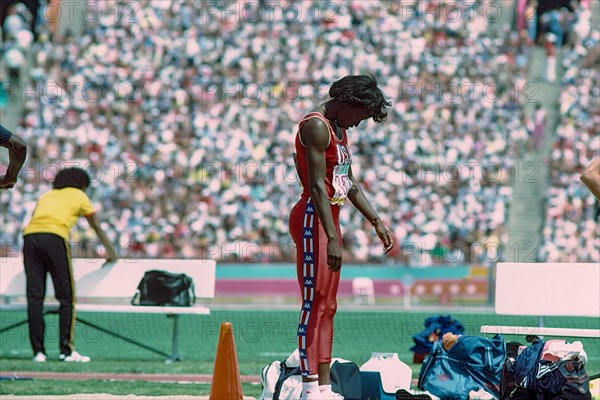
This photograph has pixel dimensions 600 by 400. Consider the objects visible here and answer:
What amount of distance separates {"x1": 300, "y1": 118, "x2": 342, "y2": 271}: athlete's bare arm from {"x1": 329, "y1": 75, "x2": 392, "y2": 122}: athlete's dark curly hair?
10.2 inches

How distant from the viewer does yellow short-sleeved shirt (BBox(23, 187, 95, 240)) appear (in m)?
12.1

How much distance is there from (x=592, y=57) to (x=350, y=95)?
72.1 feet

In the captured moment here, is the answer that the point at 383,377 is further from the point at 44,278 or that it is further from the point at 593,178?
the point at 44,278

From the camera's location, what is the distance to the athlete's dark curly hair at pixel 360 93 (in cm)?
702

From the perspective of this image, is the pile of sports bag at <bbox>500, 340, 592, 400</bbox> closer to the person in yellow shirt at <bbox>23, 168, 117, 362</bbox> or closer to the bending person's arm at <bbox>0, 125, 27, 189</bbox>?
the bending person's arm at <bbox>0, 125, 27, 189</bbox>

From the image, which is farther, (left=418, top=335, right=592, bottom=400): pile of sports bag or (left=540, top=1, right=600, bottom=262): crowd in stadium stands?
(left=540, top=1, right=600, bottom=262): crowd in stadium stands

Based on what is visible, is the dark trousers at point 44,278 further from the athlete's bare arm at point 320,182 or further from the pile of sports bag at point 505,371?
the athlete's bare arm at point 320,182

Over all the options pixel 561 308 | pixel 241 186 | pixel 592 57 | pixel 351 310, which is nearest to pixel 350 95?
pixel 561 308

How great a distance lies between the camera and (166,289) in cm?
1273

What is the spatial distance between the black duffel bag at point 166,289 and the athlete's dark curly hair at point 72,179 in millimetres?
1155

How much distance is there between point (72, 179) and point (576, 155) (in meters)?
15.6

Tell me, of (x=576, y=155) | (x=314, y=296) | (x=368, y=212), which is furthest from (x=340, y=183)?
(x=576, y=155)

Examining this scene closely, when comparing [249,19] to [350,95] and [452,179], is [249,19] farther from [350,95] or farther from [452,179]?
[350,95]

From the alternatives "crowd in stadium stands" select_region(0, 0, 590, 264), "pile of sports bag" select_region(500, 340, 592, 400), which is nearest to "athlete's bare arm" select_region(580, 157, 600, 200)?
"pile of sports bag" select_region(500, 340, 592, 400)
